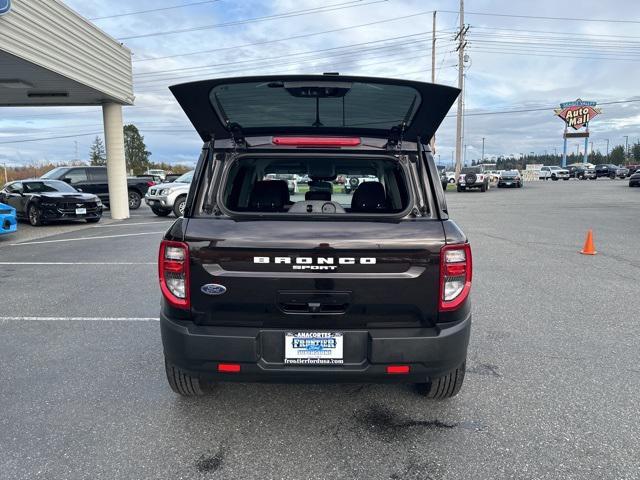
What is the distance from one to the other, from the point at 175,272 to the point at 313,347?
86 cm

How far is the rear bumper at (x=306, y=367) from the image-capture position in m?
2.47

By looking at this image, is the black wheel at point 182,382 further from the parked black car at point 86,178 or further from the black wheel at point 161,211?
the parked black car at point 86,178

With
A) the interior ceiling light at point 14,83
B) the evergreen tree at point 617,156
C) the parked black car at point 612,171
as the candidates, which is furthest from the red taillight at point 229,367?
the evergreen tree at point 617,156

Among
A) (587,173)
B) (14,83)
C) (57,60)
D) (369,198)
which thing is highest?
(57,60)

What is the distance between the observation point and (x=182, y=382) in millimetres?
2975

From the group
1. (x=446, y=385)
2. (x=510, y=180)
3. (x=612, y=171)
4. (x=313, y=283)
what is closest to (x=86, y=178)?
(x=313, y=283)

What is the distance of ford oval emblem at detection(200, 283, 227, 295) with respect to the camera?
8.14 feet

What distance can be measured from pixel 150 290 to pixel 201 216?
3.78 metres

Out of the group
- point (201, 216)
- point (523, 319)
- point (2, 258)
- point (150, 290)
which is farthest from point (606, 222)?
point (2, 258)

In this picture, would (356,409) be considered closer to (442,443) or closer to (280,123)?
(442,443)

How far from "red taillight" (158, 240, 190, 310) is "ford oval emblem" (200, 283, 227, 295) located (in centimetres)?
11

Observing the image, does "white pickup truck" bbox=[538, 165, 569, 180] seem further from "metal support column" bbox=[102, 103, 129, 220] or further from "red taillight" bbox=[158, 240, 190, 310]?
"red taillight" bbox=[158, 240, 190, 310]

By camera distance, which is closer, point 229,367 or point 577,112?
point 229,367

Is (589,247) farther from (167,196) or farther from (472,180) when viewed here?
(472,180)
